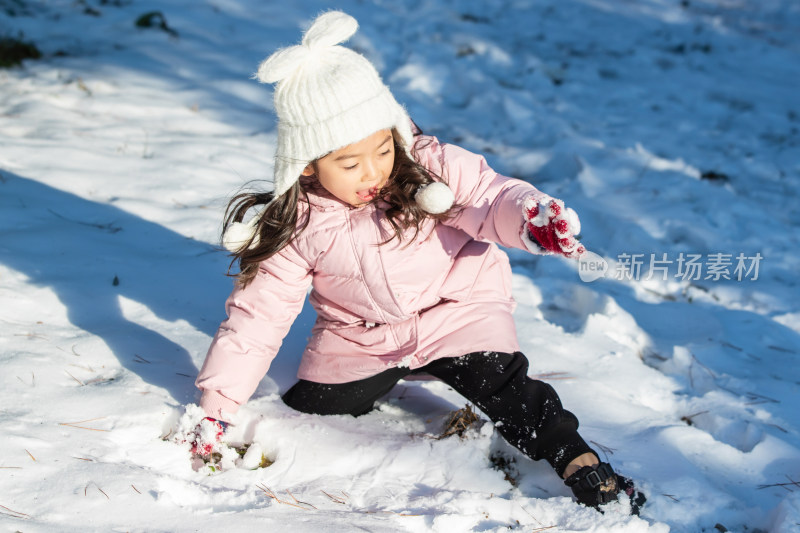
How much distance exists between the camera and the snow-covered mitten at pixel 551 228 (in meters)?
1.72

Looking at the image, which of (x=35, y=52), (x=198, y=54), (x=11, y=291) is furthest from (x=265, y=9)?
(x=11, y=291)

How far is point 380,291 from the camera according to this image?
6.77 feet

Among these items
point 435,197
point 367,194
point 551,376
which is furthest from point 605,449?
point 367,194

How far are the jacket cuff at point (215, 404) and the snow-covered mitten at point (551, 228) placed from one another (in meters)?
0.96

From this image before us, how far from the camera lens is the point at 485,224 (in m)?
2.04

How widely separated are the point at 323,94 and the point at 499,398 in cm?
98

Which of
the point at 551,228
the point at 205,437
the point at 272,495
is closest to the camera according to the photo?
the point at 551,228

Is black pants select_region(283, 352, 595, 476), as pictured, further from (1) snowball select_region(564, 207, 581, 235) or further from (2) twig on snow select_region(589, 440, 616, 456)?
(1) snowball select_region(564, 207, 581, 235)

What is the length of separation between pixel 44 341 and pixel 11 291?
34 cm

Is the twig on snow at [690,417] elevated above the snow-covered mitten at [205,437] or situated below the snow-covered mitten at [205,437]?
above

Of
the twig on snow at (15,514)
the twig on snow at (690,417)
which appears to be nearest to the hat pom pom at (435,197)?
the twig on snow at (690,417)

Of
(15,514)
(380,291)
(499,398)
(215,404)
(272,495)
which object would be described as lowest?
(15,514)

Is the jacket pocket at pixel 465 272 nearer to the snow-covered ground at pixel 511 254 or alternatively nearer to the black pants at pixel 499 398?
the black pants at pixel 499 398

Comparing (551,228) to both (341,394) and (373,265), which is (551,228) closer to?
(373,265)
